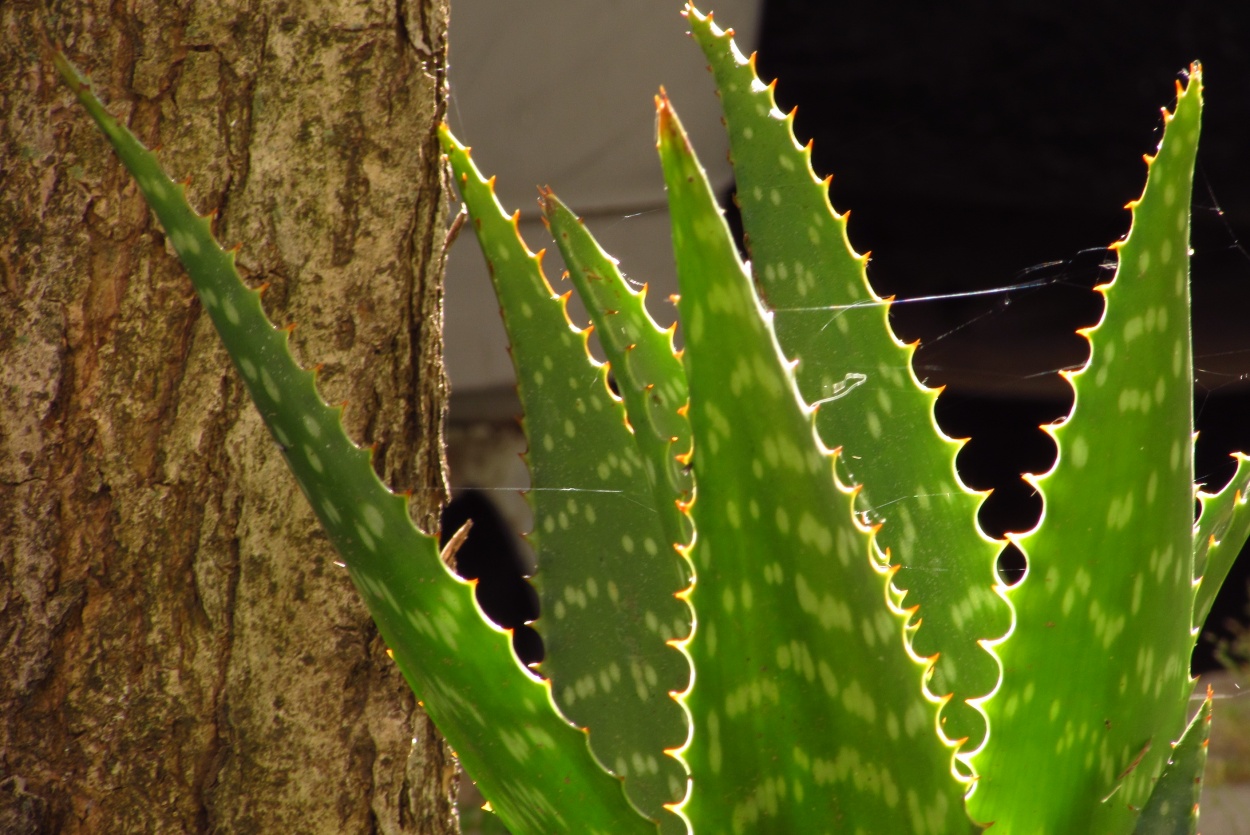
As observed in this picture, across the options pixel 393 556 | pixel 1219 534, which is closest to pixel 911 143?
pixel 1219 534

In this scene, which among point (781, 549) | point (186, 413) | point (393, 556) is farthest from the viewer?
point (186, 413)

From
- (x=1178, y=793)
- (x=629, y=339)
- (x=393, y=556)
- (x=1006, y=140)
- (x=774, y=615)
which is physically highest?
(x=1006, y=140)

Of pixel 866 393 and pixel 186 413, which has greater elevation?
pixel 186 413

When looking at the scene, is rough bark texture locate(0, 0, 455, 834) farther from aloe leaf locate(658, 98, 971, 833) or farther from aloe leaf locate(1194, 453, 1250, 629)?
aloe leaf locate(1194, 453, 1250, 629)

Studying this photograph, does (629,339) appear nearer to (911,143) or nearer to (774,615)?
(774,615)

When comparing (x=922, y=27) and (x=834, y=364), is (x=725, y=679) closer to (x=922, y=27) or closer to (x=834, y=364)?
(x=834, y=364)

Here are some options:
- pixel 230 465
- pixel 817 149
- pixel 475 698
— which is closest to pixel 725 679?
pixel 475 698

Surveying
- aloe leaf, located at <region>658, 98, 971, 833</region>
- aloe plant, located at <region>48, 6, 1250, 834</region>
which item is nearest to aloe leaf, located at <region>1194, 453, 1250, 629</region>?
aloe plant, located at <region>48, 6, 1250, 834</region>

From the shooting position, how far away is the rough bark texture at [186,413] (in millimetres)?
859

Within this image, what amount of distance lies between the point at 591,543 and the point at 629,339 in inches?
5.7

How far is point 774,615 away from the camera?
0.50 meters

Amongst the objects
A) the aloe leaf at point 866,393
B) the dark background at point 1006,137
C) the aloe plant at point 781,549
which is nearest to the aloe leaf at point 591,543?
the aloe plant at point 781,549

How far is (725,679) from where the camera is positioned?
0.51 m

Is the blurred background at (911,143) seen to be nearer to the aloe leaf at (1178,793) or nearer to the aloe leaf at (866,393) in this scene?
the aloe leaf at (866,393)
